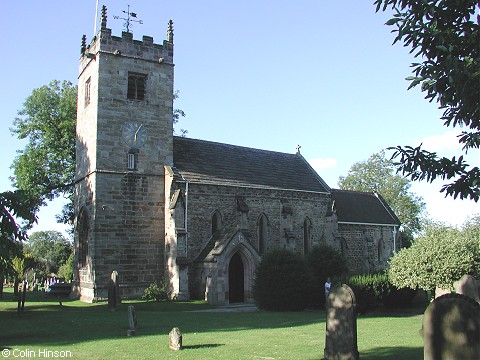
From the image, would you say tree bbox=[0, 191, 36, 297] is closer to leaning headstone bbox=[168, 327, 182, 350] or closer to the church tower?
leaning headstone bbox=[168, 327, 182, 350]

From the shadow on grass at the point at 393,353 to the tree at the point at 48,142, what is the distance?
29.8 metres

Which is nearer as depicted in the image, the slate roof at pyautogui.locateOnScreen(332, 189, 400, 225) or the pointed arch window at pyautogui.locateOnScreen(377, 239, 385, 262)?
the slate roof at pyautogui.locateOnScreen(332, 189, 400, 225)

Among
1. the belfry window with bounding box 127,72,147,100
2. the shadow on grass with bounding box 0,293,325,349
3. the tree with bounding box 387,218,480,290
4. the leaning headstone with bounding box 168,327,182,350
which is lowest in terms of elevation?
the shadow on grass with bounding box 0,293,325,349

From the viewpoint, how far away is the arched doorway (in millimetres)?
28938

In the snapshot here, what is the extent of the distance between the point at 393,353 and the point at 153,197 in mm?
19153

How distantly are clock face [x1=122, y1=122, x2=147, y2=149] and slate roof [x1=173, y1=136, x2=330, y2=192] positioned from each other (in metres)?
2.60

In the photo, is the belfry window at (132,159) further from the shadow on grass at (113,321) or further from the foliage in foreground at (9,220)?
the foliage in foreground at (9,220)

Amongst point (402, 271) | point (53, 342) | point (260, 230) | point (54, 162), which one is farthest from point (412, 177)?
point (54, 162)

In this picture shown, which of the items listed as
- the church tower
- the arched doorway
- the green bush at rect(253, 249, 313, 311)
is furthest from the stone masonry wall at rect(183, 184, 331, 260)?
the green bush at rect(253, 249, 313, 311)

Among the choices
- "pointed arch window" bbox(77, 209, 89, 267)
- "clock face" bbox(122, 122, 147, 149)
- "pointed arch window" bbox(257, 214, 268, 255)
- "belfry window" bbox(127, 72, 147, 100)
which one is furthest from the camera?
"pointed arch window" bbox(257, 214, 268, 255)

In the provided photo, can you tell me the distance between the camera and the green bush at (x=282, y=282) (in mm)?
24109

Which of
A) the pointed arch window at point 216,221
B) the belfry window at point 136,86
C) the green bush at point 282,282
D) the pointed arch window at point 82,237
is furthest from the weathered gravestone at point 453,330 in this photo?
the belfry window at point 136,86

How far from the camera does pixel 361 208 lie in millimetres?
41000

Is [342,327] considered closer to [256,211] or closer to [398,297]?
[398,297]
